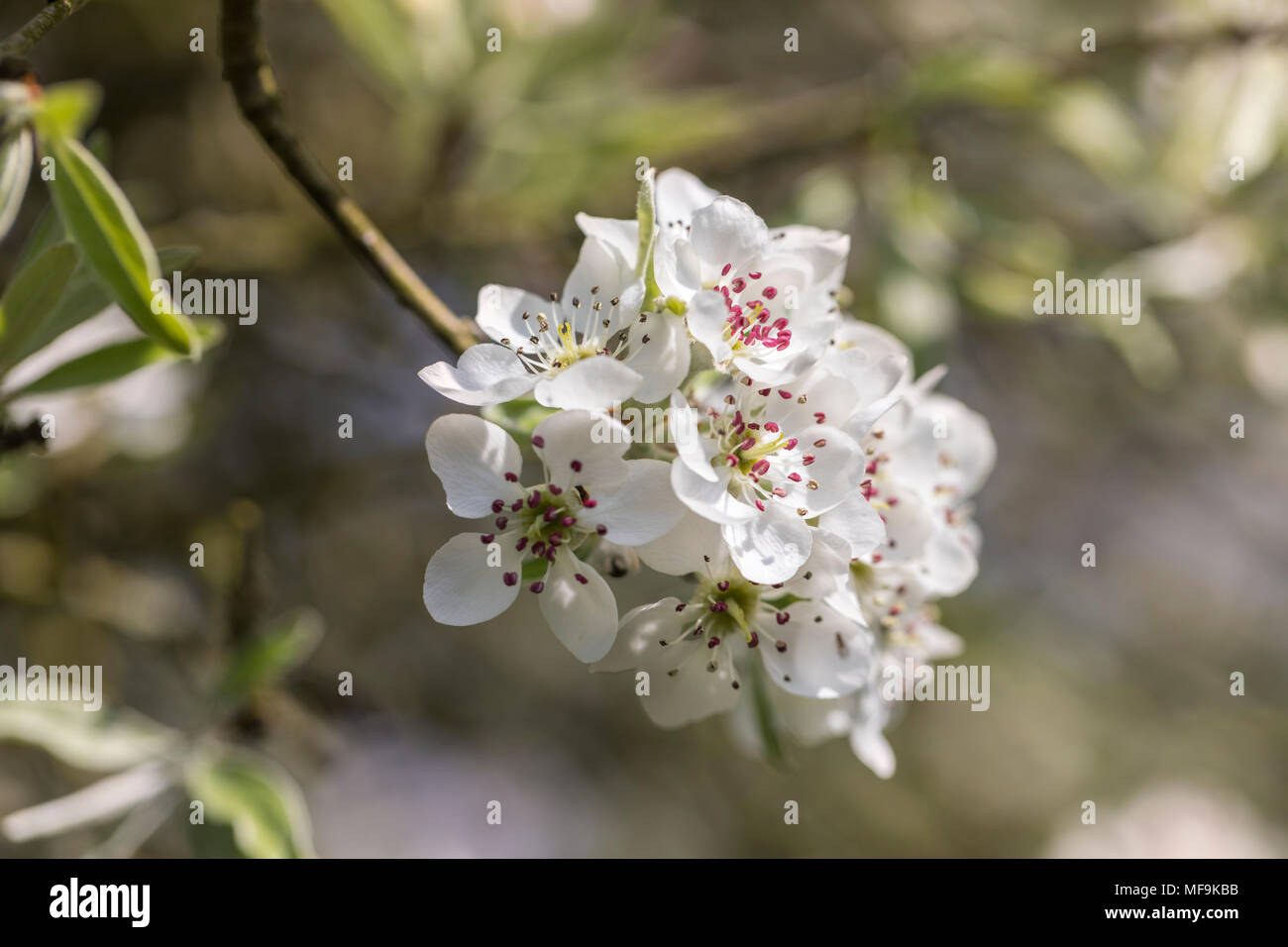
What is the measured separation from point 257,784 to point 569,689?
1849 mm

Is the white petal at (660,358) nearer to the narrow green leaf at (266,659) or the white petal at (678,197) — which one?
the white petal at (678,197)

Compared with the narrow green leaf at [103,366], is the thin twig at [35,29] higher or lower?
higher

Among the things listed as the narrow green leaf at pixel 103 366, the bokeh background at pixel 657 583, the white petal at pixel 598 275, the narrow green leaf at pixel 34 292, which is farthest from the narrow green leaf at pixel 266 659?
the white petal at pixel 598 275

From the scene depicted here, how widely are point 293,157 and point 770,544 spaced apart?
640 millimetres

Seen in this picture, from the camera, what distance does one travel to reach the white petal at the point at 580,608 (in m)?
0.99

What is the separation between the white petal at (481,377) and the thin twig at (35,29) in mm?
418

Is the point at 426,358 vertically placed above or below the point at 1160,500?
above

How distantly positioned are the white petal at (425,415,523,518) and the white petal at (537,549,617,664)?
10 cm

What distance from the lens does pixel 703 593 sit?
111 cm

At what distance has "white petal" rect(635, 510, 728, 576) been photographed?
3.31ft

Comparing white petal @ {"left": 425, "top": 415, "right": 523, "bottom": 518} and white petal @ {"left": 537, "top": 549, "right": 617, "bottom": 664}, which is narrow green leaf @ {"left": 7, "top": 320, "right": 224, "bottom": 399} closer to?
white petal @ {"left": 425, "top": 415, "right": 523, "bottom": 518}
